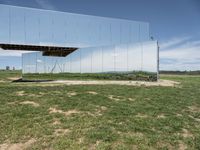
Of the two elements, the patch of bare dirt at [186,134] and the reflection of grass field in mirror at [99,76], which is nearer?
the patch of bare dirt at [186,134]

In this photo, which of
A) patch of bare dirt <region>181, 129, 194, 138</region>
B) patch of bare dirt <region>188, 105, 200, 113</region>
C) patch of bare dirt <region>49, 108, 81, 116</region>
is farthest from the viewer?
patch of bare dirt <region>188, 105, 200, 113</region>

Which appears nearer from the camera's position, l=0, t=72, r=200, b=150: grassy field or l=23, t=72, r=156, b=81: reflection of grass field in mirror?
l=0, t=72, r=200, b=150: grassy field

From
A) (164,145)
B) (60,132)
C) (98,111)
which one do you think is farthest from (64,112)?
(164,145)

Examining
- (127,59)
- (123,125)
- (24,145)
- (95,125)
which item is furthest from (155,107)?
(127,59)

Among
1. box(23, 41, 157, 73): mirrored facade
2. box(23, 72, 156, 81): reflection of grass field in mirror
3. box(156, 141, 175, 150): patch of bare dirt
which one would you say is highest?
box(23, 41, 157, 73): mirrored facade

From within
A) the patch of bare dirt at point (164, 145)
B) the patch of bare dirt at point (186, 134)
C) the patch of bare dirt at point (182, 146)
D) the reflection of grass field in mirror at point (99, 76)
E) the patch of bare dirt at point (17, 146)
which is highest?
the reflection of grass field in mirror at point (99, 76)

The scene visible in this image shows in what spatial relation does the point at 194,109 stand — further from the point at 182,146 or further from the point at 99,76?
the point at 99,76

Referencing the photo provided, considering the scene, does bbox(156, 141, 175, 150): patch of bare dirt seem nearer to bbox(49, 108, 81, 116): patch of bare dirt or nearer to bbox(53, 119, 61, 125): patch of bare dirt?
bbox(53, 119, 61, 125): patch of bare dirt

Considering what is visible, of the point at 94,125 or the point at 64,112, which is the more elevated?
the point at 64,112

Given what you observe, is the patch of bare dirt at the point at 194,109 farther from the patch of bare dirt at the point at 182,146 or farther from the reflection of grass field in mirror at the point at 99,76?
the reflection of grass field in mirror at the point at 99,76

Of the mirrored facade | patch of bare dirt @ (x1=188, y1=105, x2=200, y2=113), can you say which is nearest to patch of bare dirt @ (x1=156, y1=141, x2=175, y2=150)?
patch of bare dirt @ (x1=188, y1=105, x2=200, y2=113)

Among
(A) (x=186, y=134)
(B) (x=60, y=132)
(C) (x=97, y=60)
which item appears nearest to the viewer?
(B) (x=60, y=132)

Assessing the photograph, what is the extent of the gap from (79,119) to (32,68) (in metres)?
22.9

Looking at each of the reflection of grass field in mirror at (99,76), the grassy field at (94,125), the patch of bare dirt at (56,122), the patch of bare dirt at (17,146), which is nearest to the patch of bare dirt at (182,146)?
the grassy field at (94,125)
